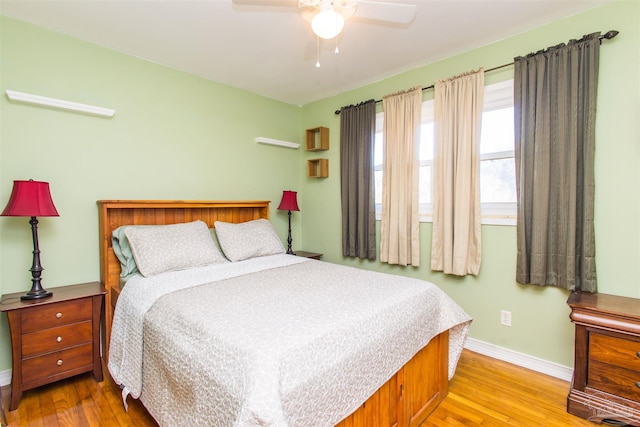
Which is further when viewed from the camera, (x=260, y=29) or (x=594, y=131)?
(x=260, y=29)

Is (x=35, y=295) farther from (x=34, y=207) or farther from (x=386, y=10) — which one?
(x=386, y=10)

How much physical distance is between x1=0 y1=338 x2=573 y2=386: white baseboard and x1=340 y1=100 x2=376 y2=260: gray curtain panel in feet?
3.92

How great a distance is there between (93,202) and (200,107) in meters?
1.29

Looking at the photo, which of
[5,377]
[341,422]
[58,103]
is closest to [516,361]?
[341,422]

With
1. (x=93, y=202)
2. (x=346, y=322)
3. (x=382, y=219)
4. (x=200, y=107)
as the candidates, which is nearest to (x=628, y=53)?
(x=382, y=219)

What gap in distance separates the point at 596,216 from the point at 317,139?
2722mm

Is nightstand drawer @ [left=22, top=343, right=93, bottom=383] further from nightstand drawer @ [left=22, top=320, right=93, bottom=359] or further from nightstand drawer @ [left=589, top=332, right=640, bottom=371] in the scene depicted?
nightstand drawer @ [left=589, top=332, right=640, bottom=371]

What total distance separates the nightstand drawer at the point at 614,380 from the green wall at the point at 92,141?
3119 mm

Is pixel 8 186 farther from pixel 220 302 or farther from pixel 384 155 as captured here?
pixel 384 155

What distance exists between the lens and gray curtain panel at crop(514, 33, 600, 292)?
195cm

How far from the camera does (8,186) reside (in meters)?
2.02

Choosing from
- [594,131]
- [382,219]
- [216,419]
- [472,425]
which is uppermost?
[594,131]

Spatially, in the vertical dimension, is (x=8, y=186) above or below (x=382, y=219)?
above

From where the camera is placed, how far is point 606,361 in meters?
1.68
